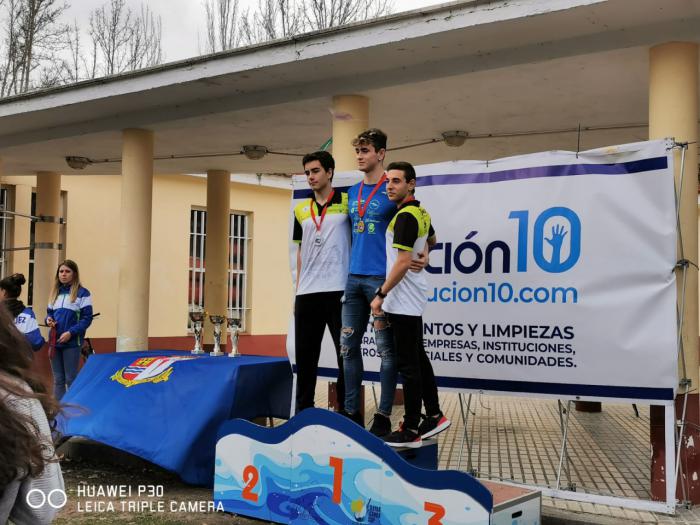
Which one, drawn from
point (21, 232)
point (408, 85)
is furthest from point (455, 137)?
point (21, 232)

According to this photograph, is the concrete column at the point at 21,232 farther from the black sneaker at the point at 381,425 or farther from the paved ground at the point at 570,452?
the black sneaker at the point at 381,425

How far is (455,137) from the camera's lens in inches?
365

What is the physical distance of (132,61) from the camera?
72.5 feet

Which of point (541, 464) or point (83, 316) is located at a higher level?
point (83, 316)

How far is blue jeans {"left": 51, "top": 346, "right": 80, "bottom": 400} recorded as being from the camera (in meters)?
7.84

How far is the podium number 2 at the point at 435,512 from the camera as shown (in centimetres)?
423

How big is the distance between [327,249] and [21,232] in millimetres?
9746

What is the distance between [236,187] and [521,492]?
12.6m

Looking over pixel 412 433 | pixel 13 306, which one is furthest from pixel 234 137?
pixel 412 433

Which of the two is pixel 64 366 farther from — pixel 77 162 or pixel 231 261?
pixel 231 261

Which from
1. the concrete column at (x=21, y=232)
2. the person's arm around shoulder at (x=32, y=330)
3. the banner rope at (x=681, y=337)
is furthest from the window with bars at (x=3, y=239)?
the banner rope at (x=681, y=337)

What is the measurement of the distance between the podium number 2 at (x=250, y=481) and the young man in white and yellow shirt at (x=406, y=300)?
3.57ft

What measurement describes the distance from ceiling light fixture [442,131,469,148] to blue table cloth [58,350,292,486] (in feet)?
13.2

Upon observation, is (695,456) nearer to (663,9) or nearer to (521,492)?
(521,492)
